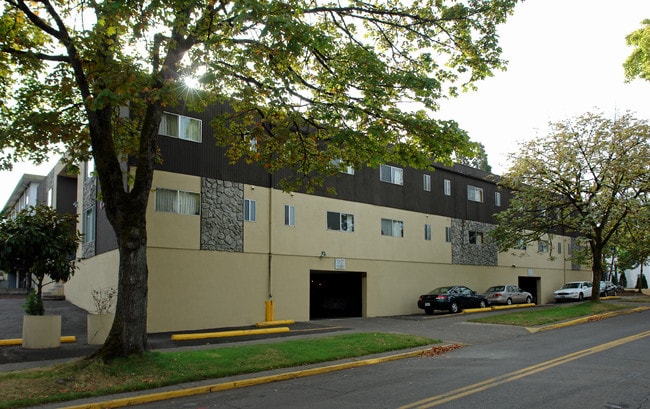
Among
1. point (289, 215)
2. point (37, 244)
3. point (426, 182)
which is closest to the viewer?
point (37, 244)

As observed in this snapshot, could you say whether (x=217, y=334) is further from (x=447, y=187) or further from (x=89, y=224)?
(x=447, y=187)

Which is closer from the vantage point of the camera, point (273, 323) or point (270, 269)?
point (273, 323)

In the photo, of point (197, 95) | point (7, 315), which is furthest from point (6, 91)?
point (7, 315)

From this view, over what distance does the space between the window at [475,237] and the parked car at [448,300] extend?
584 centimetres

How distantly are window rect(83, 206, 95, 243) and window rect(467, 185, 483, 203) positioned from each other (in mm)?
22465

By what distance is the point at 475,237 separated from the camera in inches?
1336

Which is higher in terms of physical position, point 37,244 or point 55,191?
point 55,191

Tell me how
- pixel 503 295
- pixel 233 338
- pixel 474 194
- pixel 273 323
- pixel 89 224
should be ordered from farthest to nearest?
1. pixel 474 194
2. pixel 503 295
3. pixel 89 224
4. pixel 273 323
5. pixel 233 338

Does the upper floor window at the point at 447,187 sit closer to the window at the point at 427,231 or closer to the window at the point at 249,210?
the window at the point at 427,231

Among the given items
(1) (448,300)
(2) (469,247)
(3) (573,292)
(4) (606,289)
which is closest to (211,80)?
(1) (448,300)

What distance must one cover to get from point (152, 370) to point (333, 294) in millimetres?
19498

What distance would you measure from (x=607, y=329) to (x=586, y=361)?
7727 millimetres

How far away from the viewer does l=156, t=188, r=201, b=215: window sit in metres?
18.4

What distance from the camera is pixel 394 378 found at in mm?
10289
